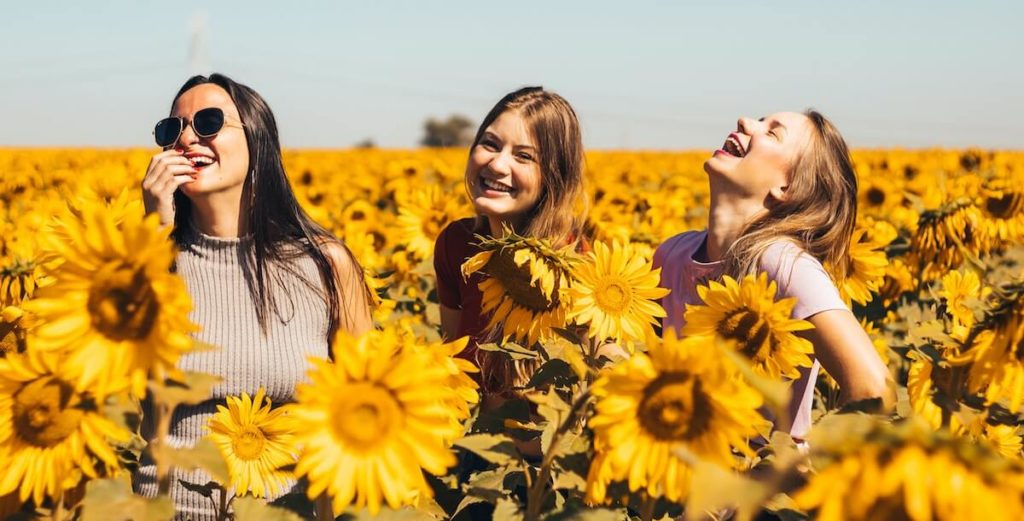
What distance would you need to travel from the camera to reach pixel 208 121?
2740mm

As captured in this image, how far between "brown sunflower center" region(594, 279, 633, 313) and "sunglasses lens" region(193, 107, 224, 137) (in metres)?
1.19

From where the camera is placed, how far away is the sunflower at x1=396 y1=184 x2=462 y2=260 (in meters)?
5.36

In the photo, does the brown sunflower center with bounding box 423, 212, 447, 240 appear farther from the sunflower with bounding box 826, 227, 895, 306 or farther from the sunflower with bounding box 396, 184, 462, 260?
the sunflower with bounding box 826, 227, 895, 306

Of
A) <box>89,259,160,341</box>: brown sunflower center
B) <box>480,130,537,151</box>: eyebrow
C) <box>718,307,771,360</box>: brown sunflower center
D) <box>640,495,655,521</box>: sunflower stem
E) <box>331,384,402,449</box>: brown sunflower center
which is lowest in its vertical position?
<box>640,495,655,521</box>: sunflower stem

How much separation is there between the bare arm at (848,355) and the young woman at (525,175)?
1039mm

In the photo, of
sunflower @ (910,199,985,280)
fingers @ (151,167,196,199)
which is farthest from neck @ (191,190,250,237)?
sunflower @ (910,199,985,280)

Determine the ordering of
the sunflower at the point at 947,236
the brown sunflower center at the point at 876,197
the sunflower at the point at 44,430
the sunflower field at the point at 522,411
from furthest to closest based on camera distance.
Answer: the brown sunflower center at the point at 876,197, the sunflower at the point at 947,236, the sunflower at the point at 44,430, the sunflower field at the point at 522,411

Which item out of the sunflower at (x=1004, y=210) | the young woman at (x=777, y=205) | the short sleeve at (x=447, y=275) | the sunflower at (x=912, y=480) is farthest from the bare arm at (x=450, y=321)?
the sunflower at (x=1004, y=210)

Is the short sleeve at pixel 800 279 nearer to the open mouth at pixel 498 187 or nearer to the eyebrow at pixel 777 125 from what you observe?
the eyebrow at pixel 777 125

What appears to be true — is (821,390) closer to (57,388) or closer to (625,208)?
(625,208)

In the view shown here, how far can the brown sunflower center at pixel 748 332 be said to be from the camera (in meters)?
1.95

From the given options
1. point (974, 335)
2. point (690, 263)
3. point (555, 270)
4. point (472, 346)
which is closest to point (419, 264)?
point (472, 346)

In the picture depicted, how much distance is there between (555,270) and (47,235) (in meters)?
1.16

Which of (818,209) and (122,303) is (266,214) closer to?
(122,303)
